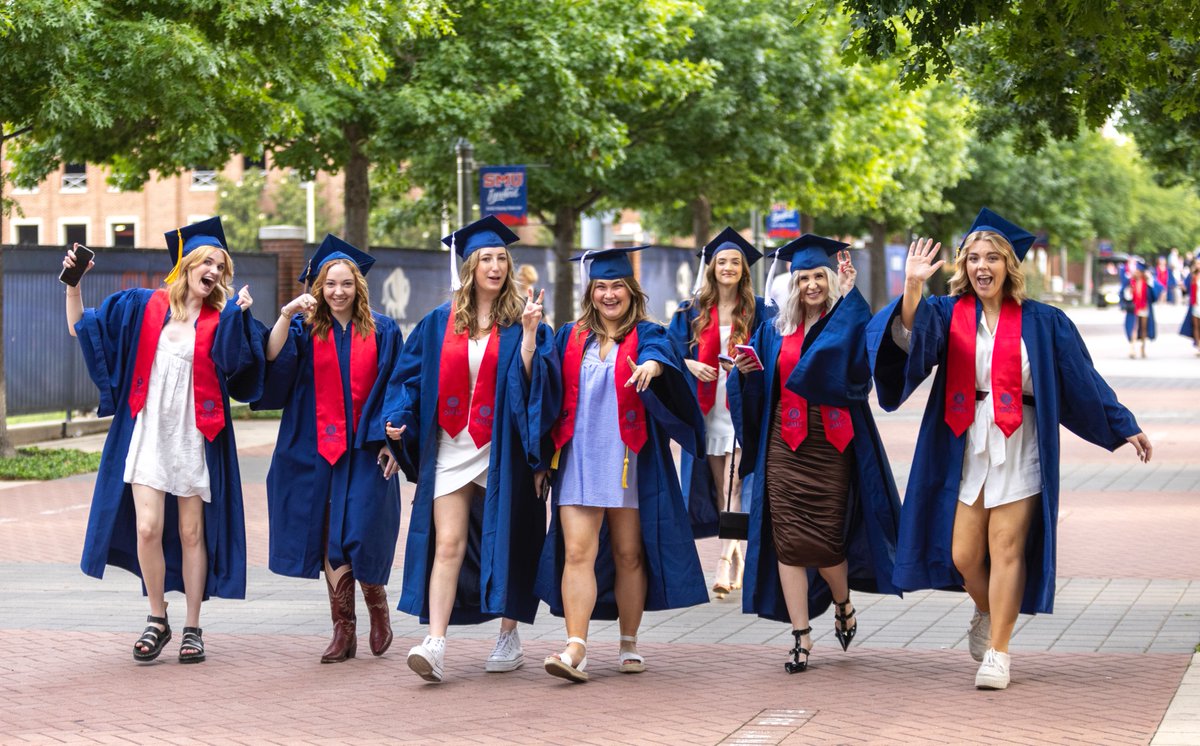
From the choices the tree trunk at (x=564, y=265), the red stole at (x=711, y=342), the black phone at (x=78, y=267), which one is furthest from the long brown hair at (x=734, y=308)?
the tree trunk at (x=564, y=265)

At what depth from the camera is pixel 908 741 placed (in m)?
5.78

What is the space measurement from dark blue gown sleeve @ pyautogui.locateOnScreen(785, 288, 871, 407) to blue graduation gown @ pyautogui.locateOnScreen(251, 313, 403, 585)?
5.66 ft

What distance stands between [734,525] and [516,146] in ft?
58.5

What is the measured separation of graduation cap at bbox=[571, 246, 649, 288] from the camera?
22.8ft

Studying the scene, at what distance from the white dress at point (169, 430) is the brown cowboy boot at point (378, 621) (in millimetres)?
850

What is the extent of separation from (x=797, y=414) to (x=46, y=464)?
10375 millimetres

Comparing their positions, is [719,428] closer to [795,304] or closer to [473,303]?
[795,304]

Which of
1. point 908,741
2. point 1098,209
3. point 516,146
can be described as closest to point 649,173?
point 516,146

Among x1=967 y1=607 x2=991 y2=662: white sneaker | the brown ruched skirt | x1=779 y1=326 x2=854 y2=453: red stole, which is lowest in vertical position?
x1=967 y1=607 x2=991 y2=662: white sneaker

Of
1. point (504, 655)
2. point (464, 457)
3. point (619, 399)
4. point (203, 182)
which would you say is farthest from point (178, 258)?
point (203, 182)

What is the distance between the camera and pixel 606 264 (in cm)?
698

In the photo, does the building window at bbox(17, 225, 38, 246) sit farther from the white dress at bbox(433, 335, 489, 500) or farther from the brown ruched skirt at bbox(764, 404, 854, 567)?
Result: the brown ruched skirt at bbox(764, 404, 854, 567)

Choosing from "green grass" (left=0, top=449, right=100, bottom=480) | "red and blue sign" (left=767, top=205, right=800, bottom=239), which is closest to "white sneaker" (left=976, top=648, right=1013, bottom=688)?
"green grass" (left=0, top=449, right=100, bottom=480)

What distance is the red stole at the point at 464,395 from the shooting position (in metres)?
6.94
